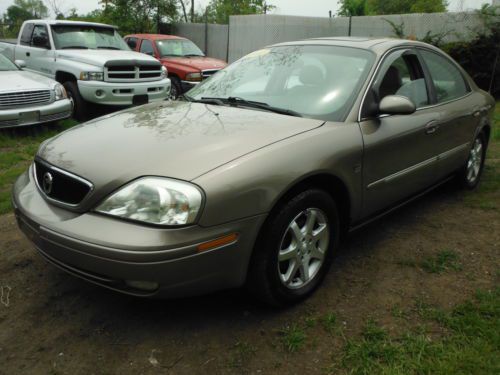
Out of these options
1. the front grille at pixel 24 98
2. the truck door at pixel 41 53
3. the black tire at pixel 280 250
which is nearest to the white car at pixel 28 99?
the front grille at pixel 24 98

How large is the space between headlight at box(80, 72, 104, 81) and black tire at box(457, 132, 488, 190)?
19.9 feet

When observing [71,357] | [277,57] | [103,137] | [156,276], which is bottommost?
[71,357]

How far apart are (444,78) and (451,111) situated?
0.35m

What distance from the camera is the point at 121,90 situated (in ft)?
27.3

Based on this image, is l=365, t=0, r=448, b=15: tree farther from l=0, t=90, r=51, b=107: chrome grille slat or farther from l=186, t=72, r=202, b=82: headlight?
l=0, t=90, r=51, b=107: chrome grille slat

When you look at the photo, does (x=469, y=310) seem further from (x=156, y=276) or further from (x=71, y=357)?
(x=71, y=357)

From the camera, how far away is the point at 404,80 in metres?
3.53

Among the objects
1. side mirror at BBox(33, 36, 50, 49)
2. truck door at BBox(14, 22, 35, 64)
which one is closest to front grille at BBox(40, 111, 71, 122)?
side mirror at BBox(33, 36, 50, 49)

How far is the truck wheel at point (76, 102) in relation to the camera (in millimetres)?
8180

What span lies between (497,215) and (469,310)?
5.83 ft

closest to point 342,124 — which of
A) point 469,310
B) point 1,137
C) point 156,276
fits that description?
point 469,310

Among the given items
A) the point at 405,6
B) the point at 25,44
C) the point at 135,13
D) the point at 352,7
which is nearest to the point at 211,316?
the point at 25,44

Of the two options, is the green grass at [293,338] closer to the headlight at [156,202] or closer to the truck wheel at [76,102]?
the headlight at [156,202]

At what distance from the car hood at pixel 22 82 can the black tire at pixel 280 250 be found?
562 cm
